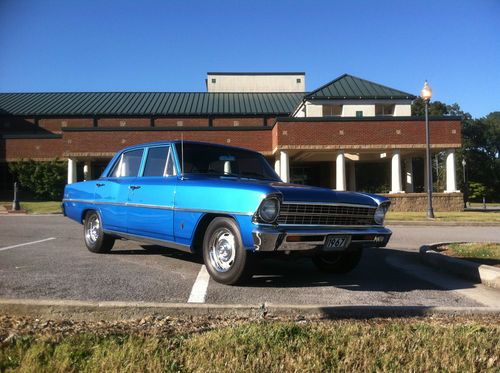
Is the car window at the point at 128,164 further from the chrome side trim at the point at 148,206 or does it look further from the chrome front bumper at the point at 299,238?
the chrome front bumper at the point at 299,238

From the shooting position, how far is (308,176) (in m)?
37.0

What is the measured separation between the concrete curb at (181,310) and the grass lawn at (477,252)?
130 inches

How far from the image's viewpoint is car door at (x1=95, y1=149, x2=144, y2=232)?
6.73 meters

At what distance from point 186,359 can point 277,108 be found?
127 feet

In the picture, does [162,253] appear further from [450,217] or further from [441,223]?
[450,217]

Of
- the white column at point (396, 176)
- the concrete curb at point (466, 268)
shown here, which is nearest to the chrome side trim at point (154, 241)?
the concrete curb at point (466, 268)

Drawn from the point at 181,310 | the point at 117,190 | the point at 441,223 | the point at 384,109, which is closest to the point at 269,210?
the point at 181,310

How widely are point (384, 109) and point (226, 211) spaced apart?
30716 millimetres

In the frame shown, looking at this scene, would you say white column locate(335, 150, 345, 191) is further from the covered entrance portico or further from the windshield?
the windshield

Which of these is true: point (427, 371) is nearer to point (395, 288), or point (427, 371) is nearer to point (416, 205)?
point (395, 288)

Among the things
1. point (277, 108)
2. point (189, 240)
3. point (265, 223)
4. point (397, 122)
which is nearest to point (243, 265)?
point (265, 223)

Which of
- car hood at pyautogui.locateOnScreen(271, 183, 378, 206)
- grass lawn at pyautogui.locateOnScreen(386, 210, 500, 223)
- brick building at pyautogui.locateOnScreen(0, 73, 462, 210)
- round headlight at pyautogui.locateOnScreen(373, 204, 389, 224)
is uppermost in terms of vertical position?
brick building at pyautogui.locateOnScreen(0, 73, 462, 210)

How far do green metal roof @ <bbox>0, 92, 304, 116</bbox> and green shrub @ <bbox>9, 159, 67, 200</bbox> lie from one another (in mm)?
9807

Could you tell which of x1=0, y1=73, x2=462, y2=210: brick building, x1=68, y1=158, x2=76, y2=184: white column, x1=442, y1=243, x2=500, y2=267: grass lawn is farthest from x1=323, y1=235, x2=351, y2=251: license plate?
x1=68, y1=158, x2=76, y2=184: white column
